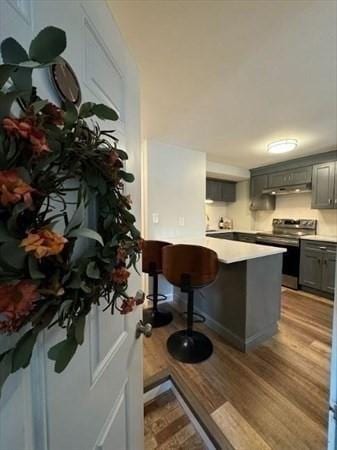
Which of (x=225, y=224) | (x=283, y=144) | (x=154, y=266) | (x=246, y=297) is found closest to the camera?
(x=246, y=297)

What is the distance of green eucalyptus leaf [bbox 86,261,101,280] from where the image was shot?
0.42 m

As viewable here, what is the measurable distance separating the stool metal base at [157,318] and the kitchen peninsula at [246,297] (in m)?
0.50

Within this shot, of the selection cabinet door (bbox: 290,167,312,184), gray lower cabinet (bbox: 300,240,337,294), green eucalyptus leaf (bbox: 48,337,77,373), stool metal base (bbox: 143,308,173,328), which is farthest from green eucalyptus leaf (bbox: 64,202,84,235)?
cabinet door (bbox: 290,167,312,184)

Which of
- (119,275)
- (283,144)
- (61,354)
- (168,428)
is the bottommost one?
(168,428)

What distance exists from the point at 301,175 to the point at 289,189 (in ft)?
1.06

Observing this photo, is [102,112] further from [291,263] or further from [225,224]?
[225,224]

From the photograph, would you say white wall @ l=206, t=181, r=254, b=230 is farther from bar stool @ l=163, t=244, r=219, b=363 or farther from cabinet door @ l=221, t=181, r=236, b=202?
bar stool @ l=163, t=244, r=219, b=363

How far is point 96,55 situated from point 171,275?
1622 mm

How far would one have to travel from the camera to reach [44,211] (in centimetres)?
38

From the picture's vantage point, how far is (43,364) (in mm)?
448

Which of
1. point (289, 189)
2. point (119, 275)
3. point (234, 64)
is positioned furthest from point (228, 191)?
point (119, 275)

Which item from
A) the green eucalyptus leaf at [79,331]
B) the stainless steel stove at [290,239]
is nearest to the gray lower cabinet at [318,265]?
the stainless steel stove at [290,239]

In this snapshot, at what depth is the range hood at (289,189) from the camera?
384 centimetres

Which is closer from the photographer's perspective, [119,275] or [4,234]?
[4,234]
